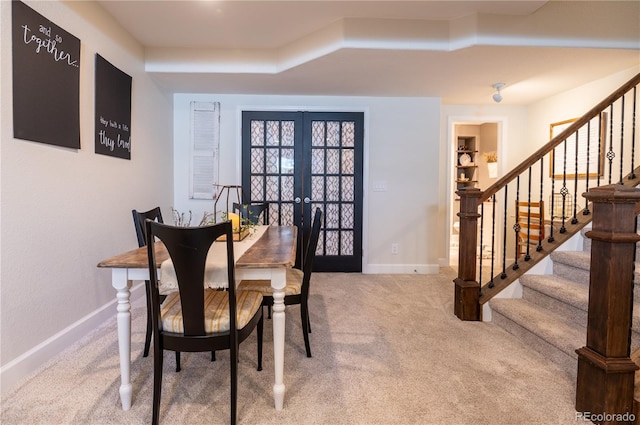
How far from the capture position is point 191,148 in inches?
158

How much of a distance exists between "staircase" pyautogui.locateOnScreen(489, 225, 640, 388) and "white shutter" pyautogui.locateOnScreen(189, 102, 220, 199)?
3.27 metres

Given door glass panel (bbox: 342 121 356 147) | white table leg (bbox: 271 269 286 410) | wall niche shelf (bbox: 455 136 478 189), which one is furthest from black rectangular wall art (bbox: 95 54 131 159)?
wall niche shelf (bbox: 455 136 478 189)

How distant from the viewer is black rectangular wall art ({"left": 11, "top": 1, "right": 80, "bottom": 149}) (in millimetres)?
1755

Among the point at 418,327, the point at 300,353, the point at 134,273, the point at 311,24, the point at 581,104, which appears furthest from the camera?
the point at 581,104

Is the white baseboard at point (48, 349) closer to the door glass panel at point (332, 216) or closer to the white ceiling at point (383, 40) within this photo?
the white ceiling at point (383, 40)

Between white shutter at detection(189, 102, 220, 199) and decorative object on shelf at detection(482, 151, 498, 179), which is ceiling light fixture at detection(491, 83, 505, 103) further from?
white shutter at detection(189, 102, 220, 199)

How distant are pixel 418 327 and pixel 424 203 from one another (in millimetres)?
1999

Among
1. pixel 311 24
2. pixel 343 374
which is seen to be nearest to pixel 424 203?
pixel 311 24

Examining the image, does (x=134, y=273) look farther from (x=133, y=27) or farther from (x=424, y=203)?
(x=424, y=203)

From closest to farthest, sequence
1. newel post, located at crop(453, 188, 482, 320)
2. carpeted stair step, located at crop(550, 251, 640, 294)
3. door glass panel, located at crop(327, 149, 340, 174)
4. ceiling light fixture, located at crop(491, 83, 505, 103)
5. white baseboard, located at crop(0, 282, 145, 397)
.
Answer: white baseboard, located at crop(0, 282, 145, 397)
carpeted stair step, located at crop(550, 251, 640, 294)
newel post, located at crop(453, 188, 482, 320)
ceiling light fixture, located at crop(491, 83, 505, 103)
door glass panel, located at crop(327, 149, 340, 174)

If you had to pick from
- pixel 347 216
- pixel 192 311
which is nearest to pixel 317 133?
pixel 347 216

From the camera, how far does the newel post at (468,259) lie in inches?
104

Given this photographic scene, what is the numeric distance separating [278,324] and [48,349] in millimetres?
1547

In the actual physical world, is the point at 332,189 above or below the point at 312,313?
above
